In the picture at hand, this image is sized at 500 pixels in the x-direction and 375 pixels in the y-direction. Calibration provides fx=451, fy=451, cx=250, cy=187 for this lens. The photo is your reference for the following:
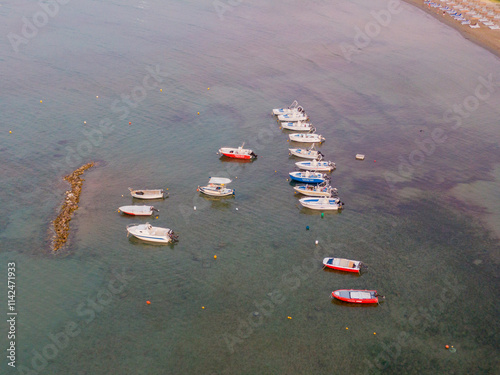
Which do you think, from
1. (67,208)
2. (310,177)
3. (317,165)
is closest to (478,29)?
(317,165)

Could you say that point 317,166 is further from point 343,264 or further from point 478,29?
point 478,29

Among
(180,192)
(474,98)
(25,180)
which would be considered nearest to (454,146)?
(474,98)

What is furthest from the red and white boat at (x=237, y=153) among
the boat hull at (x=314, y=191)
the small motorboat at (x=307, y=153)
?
the boat hull at (x=314, y=191)

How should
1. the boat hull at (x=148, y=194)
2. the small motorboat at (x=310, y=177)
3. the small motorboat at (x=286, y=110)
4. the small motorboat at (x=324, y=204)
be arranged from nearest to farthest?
the small motorboat at (x=324, y=204) → the boat hull at (x=148, y=194) → the small motorboat at (x=310, y=177) → the small motorboat at (x=286, y=110)

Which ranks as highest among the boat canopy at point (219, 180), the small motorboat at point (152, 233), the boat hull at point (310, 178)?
the boat hull at point (310, 178)

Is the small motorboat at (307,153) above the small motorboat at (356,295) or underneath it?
above

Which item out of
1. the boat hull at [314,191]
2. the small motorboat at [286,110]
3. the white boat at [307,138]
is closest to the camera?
the boat hull at [314,191]

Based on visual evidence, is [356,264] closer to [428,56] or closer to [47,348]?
[47,348]

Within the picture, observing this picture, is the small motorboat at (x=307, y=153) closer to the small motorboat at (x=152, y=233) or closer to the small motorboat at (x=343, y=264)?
the small motorboat at (x=343, y=264)
